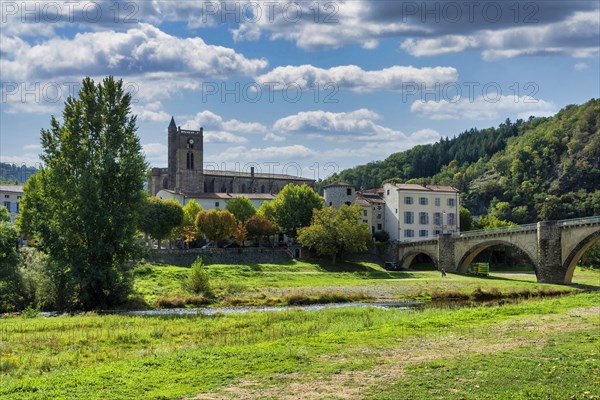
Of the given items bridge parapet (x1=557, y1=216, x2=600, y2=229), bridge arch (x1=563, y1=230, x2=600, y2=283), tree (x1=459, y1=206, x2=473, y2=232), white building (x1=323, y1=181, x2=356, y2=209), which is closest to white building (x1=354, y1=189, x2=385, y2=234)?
white building (x1=323, y1=181, x2=356, y2=209)

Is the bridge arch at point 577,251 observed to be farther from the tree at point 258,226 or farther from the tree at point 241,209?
the tree at point 241,209

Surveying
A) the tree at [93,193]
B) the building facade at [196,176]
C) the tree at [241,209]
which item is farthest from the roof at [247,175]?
the tree at [93,193]

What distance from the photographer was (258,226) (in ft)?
330

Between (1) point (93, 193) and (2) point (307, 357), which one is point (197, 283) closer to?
(1) point (93, 193)

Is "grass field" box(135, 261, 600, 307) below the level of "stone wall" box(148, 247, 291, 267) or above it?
below

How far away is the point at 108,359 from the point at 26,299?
2571 centimetres

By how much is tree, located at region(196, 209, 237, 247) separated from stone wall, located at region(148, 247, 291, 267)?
4.96 meters

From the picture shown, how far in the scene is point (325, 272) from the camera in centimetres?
8550

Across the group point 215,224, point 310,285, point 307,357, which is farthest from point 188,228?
point 307,357

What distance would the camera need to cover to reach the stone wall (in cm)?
8519

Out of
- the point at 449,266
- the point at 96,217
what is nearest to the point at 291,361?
the point at 96,217

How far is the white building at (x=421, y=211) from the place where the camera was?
108688mm

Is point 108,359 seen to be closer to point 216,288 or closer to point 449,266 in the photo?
point 216,288

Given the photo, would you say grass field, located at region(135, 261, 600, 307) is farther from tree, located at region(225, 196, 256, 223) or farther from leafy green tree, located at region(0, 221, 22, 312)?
tree, located at region(225, 196, 256, 223)
